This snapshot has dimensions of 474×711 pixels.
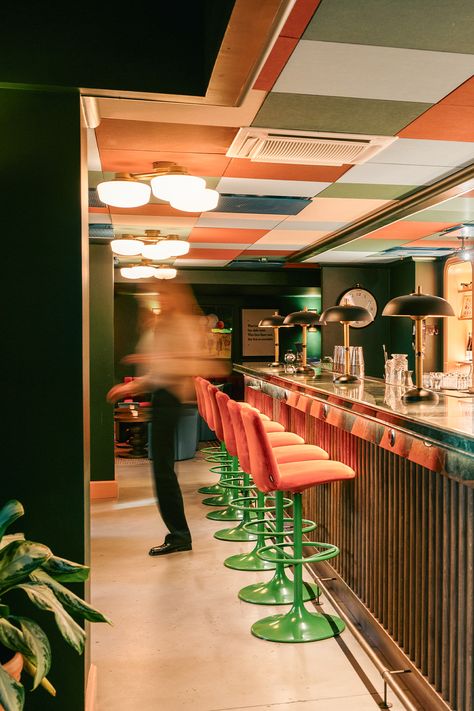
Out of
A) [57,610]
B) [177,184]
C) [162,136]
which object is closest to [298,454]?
[177,184]

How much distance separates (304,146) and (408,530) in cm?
210

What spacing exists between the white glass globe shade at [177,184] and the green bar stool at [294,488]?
1.28m

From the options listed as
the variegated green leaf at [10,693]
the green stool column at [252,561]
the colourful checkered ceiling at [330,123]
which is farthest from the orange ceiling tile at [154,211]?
the variegated green leaf at [10,693]

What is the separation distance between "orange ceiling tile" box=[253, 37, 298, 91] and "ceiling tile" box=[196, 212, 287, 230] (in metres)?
2.81

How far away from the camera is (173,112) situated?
2740mm

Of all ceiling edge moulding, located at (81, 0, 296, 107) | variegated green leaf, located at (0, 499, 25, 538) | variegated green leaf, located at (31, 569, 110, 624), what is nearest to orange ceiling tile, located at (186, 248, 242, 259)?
ceiling edge moulding, located at (81, 0, 296, 107)

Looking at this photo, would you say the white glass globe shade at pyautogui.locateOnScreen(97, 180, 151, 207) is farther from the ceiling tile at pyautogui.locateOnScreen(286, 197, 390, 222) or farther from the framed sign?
the framed sign

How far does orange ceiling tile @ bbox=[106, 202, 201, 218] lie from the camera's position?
520 centimetres

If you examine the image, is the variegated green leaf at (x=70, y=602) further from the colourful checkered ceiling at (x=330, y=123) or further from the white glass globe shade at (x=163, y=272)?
the white glass globe shade at (x=163, y=272)

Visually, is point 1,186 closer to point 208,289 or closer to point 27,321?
point 27,321

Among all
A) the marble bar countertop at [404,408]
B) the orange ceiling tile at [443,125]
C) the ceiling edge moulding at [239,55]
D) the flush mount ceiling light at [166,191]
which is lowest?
the marble bar countertop at [404,408]

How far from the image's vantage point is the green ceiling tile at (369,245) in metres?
6.85

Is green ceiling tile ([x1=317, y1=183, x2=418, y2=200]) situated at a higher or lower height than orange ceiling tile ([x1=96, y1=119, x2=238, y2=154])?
higher

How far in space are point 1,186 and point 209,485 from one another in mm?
4920
